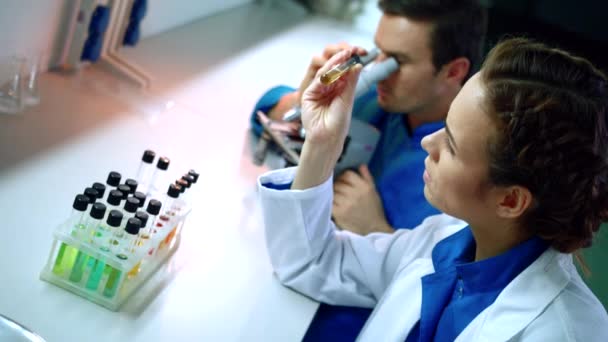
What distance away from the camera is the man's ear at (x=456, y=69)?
1767 mm

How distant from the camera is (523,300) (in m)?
1.00

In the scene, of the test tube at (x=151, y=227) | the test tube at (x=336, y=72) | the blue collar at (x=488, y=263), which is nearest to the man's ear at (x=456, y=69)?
the test tube at (x=336, y=72)

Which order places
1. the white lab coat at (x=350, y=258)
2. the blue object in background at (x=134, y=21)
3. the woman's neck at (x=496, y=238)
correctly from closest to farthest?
the woman's neck at (x=496, y=238)
the white lab coat at (x=350, y=258)
the blue object in background at (x=134, y=21)

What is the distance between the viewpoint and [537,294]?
0.99 meters

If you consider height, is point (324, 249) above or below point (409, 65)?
below

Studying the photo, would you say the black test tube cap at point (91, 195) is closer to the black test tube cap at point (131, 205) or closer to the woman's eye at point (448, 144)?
the black test tube cap at point (131, 205)

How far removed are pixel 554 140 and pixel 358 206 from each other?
2.14ft

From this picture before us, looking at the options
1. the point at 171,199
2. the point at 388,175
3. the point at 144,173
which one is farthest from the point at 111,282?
the point at 388,175

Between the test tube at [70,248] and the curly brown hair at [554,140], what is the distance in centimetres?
61

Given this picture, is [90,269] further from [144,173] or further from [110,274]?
[144,173]

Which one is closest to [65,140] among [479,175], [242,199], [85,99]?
[85,99]

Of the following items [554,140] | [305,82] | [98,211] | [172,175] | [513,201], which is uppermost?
[554,140]

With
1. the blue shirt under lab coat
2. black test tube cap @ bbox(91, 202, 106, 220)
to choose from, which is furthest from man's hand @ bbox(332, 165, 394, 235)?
black test tube cap @ bbox(91, 202, 106, 220)

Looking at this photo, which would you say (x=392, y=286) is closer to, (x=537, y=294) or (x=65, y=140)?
(x=537, y=294)
